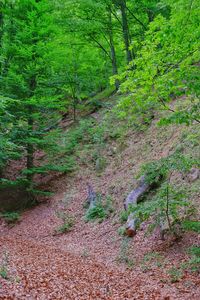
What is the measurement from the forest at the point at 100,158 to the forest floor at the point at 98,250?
0.15ft

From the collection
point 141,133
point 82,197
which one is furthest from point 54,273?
point 141,133

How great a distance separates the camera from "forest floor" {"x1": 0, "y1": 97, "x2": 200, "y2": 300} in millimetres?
6457

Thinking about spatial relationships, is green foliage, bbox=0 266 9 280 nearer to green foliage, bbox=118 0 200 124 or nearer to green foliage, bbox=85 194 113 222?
green foliage, bbox=118 0 200 124

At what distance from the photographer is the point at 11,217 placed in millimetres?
14680

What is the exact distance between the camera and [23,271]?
7.25 m

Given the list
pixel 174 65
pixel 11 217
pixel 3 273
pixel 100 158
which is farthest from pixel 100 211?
pixel 174 65

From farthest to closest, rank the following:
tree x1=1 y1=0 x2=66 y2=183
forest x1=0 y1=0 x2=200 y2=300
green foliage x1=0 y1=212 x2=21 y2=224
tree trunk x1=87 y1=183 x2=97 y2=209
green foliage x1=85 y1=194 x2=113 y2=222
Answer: tree x1=1 y1=0 x2=66 y2=183, green foliage x1=0 y1=212 x2=21 y2=224, tree trunk x1=87 y1=183 x2=97 y2=209, green foliage x1=85 y1=194 x2=113 y2=222, forest x1=0 y1=0 x2=200 y2=300

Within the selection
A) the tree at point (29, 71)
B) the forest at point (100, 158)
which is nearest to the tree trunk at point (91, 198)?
the forest at point (100, 158)

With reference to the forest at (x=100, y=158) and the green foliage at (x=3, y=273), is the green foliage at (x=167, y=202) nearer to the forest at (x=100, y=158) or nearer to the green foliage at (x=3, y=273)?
the forest at (x=100, y=158)

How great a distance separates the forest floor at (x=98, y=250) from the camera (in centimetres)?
646

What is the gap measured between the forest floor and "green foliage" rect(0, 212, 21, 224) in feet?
1.11

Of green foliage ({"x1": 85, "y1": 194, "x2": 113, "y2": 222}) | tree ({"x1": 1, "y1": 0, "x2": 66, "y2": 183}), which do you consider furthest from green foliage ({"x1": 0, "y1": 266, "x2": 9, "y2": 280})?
tree ({"x1": 1, "y1": 0, "x2": 66, "y2": 183})

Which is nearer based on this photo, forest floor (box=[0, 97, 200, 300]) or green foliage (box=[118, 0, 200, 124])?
Result: green foliage (box=[118, 0, 200, 124])

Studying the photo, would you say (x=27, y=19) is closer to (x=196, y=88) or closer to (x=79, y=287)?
(x=196, y=88)
